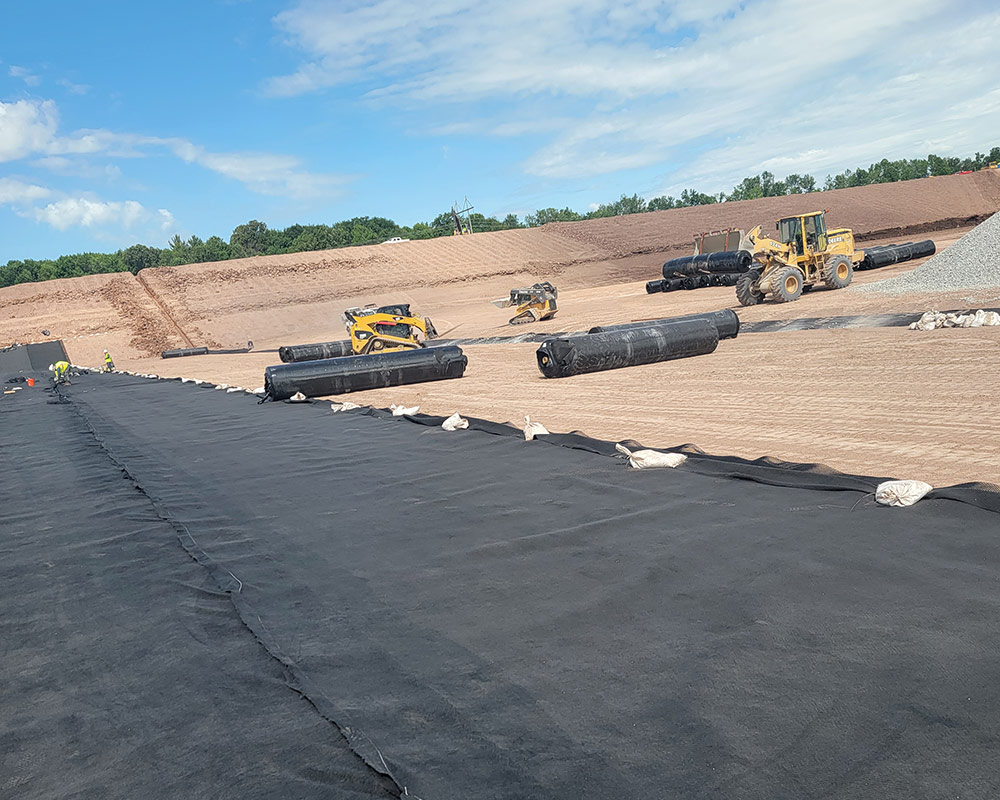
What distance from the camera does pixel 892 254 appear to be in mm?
26938

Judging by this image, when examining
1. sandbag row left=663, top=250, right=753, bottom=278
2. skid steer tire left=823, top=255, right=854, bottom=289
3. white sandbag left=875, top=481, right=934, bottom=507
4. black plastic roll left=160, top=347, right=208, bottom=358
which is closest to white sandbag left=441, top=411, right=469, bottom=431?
white sandbag left=875, top=481, right=934, bottom=507

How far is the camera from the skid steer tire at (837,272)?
20.4m

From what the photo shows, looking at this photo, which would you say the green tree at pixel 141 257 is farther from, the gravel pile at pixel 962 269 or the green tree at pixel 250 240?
the gravel pile at pixel 962 269

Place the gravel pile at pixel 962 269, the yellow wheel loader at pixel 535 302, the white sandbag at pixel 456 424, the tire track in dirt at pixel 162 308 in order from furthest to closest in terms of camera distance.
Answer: the tire track in dirt at pixel 162 308 → the yellow wheel loader at pixel 535 302 → the gravel pile at pixel 962 269 → the white sandbag at pixel 456 424

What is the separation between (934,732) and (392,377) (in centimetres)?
1264

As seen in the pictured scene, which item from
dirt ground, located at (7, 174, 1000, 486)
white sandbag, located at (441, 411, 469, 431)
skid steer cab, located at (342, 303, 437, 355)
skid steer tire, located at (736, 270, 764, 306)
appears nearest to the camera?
dirt ground, located at (7, 174, 1000, 486)

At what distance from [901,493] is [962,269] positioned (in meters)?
14.4

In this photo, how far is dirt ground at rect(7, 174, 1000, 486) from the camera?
7188mm

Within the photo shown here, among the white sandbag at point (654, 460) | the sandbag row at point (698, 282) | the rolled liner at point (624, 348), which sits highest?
the sandbag row at point (698, 282)

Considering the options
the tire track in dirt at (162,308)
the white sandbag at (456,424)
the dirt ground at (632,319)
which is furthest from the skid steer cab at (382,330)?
the tire track in dirt at (162,308)

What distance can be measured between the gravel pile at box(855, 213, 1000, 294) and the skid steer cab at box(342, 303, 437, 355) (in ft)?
38.3

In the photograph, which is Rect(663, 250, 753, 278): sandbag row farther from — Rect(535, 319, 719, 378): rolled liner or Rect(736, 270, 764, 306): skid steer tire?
Rect(535, 319, 719, 378): rolled liner

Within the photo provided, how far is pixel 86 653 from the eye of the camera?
144 inches

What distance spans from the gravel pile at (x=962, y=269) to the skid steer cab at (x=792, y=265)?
192cm
